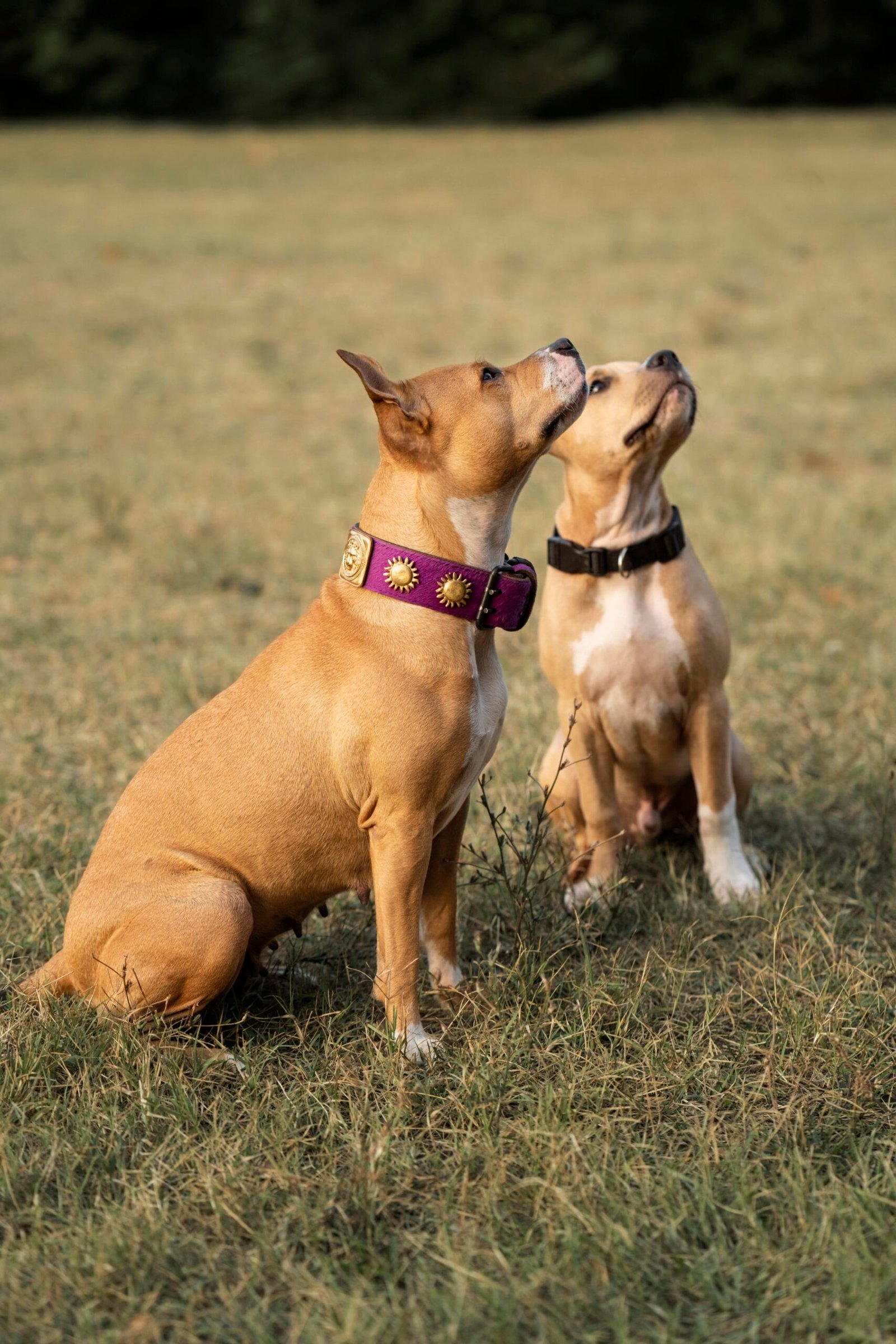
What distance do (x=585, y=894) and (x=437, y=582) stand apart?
139cm

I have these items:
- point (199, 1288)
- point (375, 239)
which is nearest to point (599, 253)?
point (375, 239)

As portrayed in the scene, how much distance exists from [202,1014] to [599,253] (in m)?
14.4

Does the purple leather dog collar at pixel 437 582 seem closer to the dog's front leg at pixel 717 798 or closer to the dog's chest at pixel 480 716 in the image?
the dog's chest at pixel 480 716

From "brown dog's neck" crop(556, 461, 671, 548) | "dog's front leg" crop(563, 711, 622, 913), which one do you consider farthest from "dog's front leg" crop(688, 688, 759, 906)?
"brown dog's neck" crop(556, 461, 671, 548)

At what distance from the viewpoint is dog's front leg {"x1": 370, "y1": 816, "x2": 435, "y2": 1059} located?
2896mm

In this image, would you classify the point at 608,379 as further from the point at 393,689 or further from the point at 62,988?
the point at 62,988

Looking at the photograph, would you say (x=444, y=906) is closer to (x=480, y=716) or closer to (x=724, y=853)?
(x=480, y=716)

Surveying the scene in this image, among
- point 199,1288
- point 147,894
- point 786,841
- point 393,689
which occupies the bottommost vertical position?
point 786,841

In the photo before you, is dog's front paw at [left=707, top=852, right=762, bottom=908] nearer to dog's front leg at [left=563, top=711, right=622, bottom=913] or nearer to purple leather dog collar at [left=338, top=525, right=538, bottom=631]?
dog's front leg at [left=563, top=711, right=622, bottom=913]

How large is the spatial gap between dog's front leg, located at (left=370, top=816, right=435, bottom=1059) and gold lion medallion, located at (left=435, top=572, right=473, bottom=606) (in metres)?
0.51

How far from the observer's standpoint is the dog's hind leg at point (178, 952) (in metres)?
2.84

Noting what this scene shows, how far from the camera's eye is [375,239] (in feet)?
58.9

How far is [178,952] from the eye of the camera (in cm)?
283

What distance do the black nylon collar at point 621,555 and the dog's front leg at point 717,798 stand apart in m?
0.44
